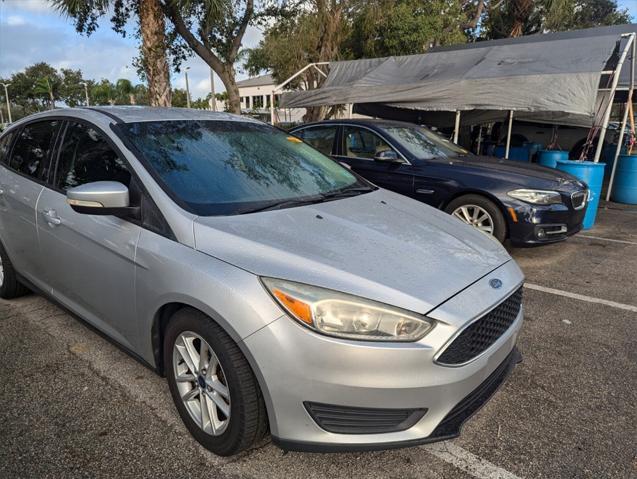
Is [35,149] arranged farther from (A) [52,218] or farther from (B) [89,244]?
(B) [89,244]

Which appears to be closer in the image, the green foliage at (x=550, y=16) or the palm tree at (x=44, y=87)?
the green foliage at (x=550, y=16)

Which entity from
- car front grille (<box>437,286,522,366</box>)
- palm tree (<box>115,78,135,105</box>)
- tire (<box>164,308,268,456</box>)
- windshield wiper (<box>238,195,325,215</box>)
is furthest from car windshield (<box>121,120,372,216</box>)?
palm tree (<box>115,78,135,105</box>)

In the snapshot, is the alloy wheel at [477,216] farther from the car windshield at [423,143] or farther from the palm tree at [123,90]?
the palm tree at [123,90]

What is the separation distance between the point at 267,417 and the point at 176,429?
0.68m

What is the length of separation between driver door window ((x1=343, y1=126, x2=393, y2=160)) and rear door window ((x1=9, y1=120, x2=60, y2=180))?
3.71 m

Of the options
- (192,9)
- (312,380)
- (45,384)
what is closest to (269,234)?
(312,380)

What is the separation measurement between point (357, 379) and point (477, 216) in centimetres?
394

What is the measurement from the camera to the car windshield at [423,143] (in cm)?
576

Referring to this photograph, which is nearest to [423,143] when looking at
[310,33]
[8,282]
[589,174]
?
[589,174]

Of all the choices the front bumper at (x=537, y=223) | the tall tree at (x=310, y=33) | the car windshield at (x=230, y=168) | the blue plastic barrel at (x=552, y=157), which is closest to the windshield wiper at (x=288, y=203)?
the car windshield at (x=230, y=168)

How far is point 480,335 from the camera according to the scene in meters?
1.94

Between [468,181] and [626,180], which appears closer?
[468,181]

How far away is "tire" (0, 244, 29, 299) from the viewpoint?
3.64 metres

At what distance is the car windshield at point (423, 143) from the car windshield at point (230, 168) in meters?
2.73
